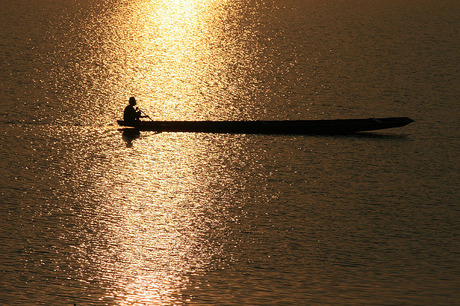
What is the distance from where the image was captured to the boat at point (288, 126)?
70.3 feet

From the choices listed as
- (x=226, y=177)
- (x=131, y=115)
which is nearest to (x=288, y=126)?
(x=226, y=177)

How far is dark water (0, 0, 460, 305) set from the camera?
12.1m

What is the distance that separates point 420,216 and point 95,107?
494 inches

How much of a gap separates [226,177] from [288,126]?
4205 mm

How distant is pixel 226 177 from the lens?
1795cm

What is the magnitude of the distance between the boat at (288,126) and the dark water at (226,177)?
1.05 feet

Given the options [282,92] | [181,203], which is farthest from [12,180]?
[282,92]

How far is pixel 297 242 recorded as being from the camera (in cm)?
1369

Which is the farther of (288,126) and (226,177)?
(288,126)

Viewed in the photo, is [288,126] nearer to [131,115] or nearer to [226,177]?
[226,177]

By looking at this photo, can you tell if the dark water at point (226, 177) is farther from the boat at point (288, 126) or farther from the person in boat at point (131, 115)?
the person in boat at point (131, 115)

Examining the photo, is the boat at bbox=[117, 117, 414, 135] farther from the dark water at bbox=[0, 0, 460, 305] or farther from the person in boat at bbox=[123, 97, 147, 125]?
the dark water at bbox=[0, 0, 460, 305]

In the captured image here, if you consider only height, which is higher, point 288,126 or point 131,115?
point 131,115

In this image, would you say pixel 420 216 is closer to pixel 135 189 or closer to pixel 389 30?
pixel 135 189
